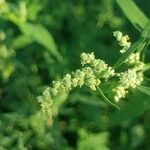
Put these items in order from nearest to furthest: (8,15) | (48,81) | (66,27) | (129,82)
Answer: (129,82)
(8,15)
(48,81)
(66,27)

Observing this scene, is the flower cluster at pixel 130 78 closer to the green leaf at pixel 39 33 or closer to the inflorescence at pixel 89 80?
the inflorescence at pixel 89 80

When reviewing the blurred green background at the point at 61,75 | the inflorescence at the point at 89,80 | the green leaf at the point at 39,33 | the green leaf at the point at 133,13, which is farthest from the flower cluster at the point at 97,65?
the green leaf at the point at 39,33

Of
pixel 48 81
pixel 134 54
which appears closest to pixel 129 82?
pixel 134 54

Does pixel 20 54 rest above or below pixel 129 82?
above

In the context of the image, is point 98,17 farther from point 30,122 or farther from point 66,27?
point 30,122

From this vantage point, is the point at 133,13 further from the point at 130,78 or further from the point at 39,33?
the point at 39,33

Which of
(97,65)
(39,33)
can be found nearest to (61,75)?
(39,33)
